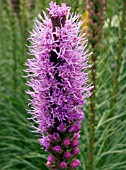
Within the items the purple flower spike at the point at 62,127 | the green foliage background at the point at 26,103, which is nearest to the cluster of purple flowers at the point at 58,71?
the purple flower spike at the point at 62,127

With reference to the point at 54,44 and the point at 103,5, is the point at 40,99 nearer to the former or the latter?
the point at 54,44

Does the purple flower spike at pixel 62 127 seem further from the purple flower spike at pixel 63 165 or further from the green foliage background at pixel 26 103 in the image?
the green foliage background at pixel 26 103

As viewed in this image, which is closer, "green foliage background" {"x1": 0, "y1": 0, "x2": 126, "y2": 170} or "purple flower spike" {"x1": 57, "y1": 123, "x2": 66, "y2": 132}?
"purple flower spike" {"x1": 57, "y1": 123, "x2": 66, "y2": 132}

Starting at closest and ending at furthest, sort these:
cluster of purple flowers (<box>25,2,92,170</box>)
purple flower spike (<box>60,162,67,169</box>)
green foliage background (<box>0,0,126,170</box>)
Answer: cluster of purple flowers (<box>25,2,92,170</box>) → purple flower spike (<box>60,162,67,169</box>) → green foliage background (<box>0,0,126,170</box>)

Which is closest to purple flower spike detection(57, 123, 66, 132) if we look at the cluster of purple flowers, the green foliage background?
the cluster of purple flowers

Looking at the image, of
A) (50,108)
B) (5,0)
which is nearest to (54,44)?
(50,108)

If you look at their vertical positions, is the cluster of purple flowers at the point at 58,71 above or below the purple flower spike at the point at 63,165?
above

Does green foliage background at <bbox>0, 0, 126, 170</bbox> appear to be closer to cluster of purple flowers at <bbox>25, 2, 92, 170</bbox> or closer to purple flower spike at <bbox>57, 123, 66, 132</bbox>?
cluster of purple flowers at <bbox>25, 2, 92, 170</bbox>

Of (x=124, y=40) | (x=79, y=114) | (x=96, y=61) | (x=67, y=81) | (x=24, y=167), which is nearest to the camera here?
(x=67, y=81)

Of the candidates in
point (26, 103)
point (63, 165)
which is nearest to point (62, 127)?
point (63, 165)
